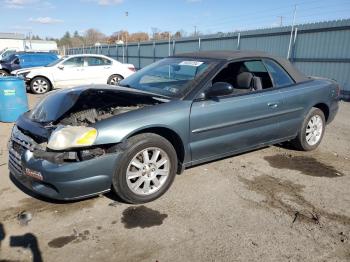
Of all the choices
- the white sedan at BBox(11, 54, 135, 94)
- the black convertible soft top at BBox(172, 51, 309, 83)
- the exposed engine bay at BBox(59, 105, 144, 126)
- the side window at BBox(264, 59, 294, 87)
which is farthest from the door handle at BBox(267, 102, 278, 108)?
the white sedan at BBox(11, 54, 135, 94)

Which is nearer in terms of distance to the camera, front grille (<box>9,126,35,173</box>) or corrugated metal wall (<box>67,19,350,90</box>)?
front grille (<box>9,126,35,173</box>)

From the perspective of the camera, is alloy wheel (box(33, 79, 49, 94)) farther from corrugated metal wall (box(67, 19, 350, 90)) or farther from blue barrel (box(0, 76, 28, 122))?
corrugated metal wall (box(67, 19, 350, 90))

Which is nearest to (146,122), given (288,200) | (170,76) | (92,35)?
(170,76)

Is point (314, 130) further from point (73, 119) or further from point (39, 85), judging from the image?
point (39, 85)

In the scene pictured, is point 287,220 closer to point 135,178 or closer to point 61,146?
point 135,178

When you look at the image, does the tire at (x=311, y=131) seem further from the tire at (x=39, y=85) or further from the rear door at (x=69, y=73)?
the tire at (x=39, y=85)

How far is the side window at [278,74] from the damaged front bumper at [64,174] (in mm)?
2669

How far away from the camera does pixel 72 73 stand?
1231 centimetres

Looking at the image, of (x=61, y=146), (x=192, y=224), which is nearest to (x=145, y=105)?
(x=61, y=146)

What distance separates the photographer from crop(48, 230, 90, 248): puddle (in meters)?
2.85

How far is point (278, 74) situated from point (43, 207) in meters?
3.54

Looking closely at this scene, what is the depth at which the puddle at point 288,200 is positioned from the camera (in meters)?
3.35

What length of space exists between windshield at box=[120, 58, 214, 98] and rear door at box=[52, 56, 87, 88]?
803cm

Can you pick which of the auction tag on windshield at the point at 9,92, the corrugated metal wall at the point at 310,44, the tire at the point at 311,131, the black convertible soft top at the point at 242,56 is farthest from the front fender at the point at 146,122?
the corrugated metal wall at the point at 310,44
